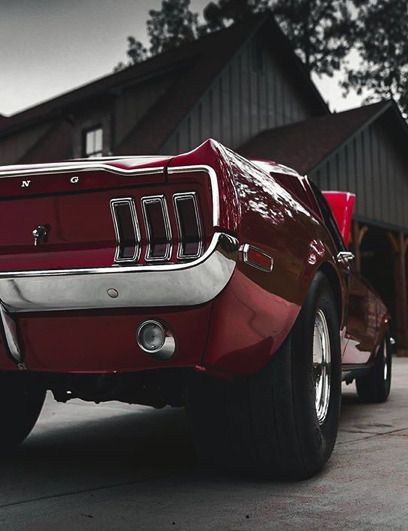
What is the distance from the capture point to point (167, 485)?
3.56m

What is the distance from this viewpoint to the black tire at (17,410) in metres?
4.23

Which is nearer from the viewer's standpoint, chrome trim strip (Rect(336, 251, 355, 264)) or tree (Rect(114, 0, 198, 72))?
chrome trim strip (Rect(336, 251, 355, 264))

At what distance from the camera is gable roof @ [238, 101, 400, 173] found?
16625mm

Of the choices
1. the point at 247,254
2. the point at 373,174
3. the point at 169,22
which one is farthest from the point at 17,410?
the point at 169,22

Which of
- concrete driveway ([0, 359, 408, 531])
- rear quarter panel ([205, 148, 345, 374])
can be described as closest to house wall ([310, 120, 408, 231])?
concrete driveway ([0, 359, 408, 531])

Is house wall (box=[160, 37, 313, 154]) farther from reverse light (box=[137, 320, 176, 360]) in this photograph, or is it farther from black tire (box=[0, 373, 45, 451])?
reverse light (box=[137, 320, 176, 360])

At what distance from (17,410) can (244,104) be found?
1531cm

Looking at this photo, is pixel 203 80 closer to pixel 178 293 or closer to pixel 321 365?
pixel 321 365

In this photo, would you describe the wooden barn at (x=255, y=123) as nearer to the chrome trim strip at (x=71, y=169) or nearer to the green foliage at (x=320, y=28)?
the chrome trim strip at (x=71, y=169)

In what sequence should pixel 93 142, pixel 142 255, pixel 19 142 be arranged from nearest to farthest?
pixel 142 255, pixel 93 142, pixel 19 142

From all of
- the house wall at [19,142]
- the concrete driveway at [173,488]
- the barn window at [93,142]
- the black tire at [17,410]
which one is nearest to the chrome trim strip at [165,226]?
the concrete driveway at [173,488]

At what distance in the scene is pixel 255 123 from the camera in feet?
63.1

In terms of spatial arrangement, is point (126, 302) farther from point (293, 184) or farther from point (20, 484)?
point (293, 184)

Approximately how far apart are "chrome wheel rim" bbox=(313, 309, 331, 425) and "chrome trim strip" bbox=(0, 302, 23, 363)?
139cm
